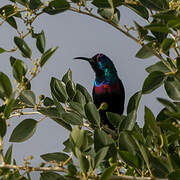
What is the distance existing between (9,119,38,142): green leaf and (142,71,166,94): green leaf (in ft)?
2.08

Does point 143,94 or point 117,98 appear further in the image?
point 117,98

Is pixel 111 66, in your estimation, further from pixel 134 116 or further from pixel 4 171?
pixel 4 171

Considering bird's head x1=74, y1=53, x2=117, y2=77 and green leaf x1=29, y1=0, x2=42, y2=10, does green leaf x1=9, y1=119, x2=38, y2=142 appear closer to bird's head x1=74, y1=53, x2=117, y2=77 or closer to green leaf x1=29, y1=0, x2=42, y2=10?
green leaf x1=29, y1=0, x2=42, y2=10

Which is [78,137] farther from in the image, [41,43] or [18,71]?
[41,43]

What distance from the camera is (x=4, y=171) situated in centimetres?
186

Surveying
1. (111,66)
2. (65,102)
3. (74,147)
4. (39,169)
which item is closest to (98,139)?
(74,147)

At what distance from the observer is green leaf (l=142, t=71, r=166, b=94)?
222 centimetres

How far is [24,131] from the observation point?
2258 millimetres

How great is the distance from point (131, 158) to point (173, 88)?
22.7 inches

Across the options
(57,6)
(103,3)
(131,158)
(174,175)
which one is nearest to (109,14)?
(103,3)

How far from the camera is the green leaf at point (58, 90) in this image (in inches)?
112

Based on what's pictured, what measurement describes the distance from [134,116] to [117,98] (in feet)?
9.81

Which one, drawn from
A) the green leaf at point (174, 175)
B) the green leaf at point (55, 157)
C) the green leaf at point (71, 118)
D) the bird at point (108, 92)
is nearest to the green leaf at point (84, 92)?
the green leaf at point (71, 118)

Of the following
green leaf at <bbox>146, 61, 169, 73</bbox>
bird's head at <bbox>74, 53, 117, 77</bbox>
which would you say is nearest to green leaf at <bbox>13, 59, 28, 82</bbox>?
green leaf at <bbox>146, 61, 169, 73</bbox>
